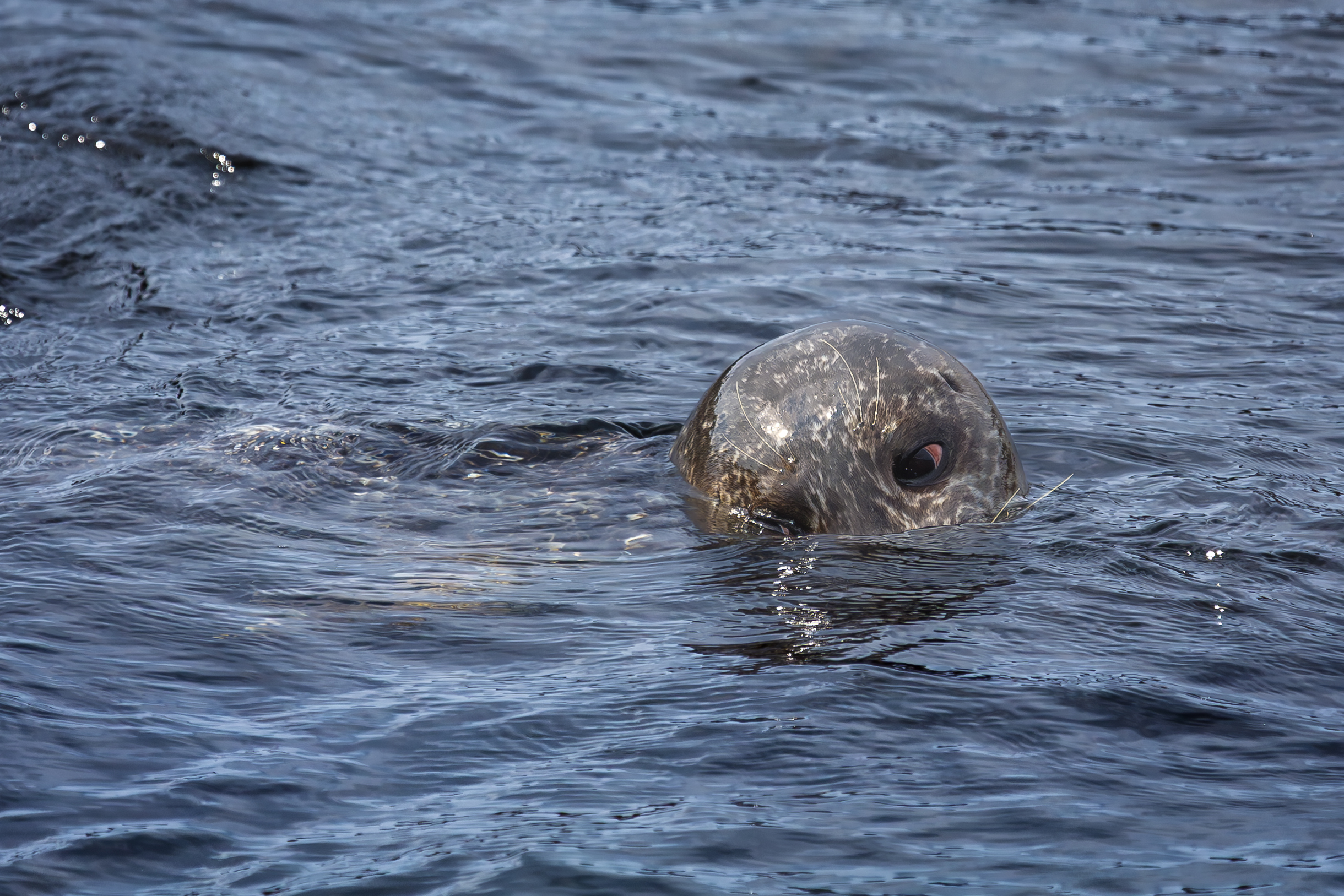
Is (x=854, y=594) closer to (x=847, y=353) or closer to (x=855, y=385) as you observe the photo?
(x=855, y=385)

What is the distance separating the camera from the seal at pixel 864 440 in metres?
5.05

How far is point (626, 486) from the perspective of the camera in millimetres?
5609

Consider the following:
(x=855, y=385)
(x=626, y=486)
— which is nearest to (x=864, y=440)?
(x=855, y=385)

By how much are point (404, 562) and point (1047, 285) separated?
4.82 m

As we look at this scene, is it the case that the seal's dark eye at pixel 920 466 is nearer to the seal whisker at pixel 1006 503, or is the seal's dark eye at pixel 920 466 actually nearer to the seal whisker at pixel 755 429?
the seal whisker at pixel 1006 503

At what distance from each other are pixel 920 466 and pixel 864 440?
0.23m

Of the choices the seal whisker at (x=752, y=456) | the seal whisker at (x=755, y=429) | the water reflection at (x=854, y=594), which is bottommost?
the water reflection at (x=854, y=594)

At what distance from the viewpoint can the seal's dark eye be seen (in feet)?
16.7

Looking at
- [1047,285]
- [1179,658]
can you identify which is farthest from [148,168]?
[1179,658]

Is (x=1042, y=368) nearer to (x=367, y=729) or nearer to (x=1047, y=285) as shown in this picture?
(x=1047, y=285)

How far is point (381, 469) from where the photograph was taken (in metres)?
5.79

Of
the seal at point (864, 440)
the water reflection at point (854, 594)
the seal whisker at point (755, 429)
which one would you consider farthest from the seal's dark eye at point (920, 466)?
the seal whisker at point (755, 429)

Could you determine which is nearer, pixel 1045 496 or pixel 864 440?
pixel 864 440

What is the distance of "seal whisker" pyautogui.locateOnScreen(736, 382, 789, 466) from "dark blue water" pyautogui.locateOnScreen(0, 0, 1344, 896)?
12.2 inches
